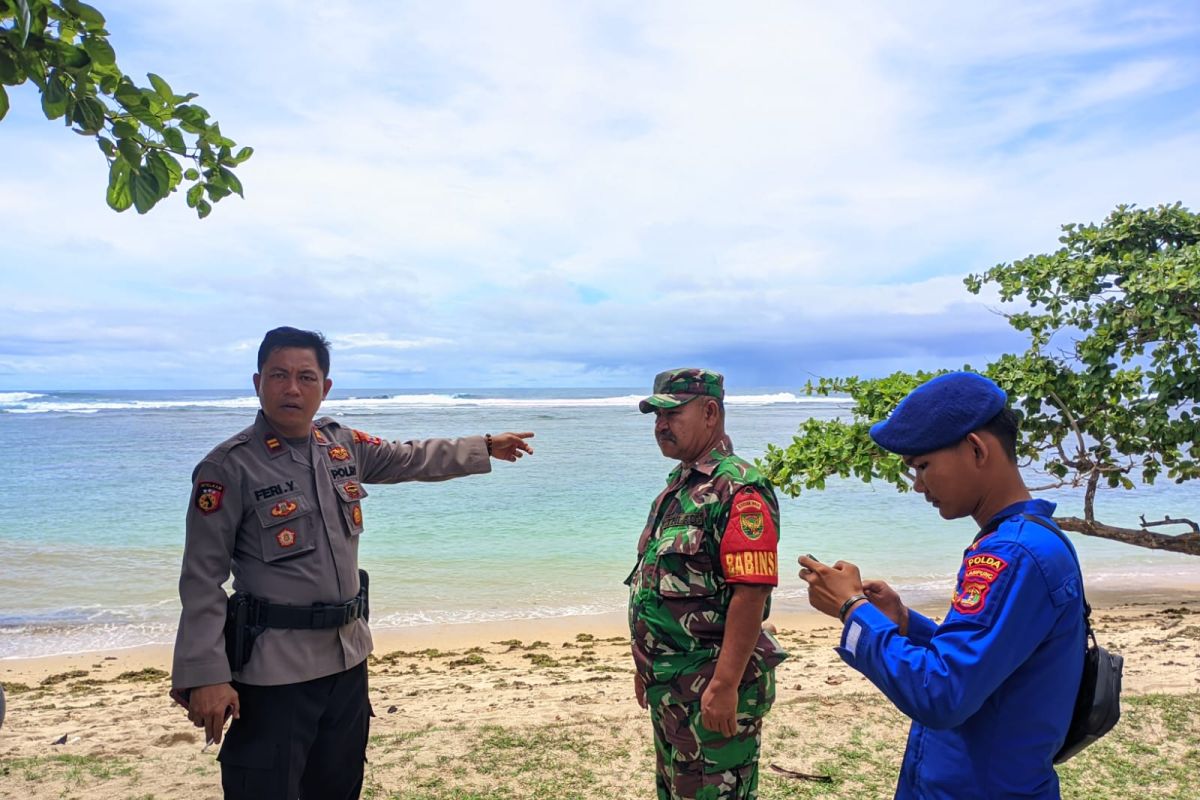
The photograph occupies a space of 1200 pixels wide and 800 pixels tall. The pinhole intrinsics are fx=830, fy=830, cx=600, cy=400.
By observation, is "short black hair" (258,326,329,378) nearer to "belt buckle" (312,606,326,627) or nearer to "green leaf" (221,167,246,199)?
"green leaf" (221,167,246,199)

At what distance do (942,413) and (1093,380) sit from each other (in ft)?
14.4

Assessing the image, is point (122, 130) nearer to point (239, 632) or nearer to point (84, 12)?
point (84, 12)

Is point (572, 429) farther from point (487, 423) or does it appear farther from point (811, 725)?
point (811, 725)

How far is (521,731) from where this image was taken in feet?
16.1

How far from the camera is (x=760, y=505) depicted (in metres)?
2.70

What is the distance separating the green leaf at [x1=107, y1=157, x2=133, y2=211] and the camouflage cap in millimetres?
1734

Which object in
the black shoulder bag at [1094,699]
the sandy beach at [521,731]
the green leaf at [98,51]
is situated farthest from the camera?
the sandy beach at [521,731]

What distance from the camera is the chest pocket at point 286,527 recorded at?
2.64 metres

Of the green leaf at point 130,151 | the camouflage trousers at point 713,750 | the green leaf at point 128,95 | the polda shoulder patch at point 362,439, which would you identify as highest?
the green leaf at point 128,95

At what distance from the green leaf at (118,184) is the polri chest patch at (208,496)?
868mm

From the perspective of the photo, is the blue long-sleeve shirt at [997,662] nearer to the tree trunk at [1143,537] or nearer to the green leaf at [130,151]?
the green leaf at [130,151]

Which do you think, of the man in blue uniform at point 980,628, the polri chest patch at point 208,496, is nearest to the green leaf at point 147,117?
the polri chest patch at point 208,496

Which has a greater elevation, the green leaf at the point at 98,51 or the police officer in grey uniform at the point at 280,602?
the green leaf at the point at 98,51

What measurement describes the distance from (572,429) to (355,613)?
34.3 meters
